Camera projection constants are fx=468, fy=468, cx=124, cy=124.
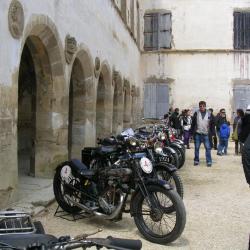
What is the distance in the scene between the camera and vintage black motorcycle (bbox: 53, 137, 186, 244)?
4633mm

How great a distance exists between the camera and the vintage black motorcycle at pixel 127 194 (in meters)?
4.63

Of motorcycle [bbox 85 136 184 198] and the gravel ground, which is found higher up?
motorcycle [bbox 85 136 184 198]

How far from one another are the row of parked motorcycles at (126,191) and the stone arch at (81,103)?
12.7 ft

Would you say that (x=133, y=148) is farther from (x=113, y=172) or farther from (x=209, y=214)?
(x=209, y=214)

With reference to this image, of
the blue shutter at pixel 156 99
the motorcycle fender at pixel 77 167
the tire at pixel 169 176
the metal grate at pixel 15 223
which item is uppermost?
the blue shutter at pixel 156 99

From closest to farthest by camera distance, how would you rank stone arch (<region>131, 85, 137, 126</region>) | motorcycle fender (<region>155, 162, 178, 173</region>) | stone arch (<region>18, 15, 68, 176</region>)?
motorcycle fender (<region>155, 162, 178, 173</region>) < stone arch (<region>18, 15, 68, 176</region>) < stone arch (<region>131, 85, 137, 126</region>)

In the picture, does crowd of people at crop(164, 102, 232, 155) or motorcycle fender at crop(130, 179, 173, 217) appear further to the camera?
crowd of people at crop(164, 102, 232, 155)

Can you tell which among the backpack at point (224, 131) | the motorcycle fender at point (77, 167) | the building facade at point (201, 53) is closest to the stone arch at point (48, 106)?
the motorcycle fender at point (77, 167)

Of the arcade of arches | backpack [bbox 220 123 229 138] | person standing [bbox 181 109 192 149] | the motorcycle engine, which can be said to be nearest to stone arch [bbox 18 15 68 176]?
the arcade of arches

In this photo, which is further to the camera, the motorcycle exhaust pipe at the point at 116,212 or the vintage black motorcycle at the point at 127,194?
the motorcycle exhaust pipe at the point at 116,212

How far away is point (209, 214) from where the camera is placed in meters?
5.89

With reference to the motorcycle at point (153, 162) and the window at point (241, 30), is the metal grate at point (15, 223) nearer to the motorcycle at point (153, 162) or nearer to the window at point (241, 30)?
the motorcycle at point (153, 162)

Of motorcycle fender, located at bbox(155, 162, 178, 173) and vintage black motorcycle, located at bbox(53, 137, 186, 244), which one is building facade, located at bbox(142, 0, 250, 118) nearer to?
motorcycle fender, located at bbox(155, 162, 178, 173)

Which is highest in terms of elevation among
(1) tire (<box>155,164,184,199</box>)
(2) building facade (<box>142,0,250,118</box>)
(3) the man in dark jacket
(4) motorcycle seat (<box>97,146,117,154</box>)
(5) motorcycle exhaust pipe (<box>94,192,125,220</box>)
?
(2) building facade (<box>142,0,250,118</box>)
